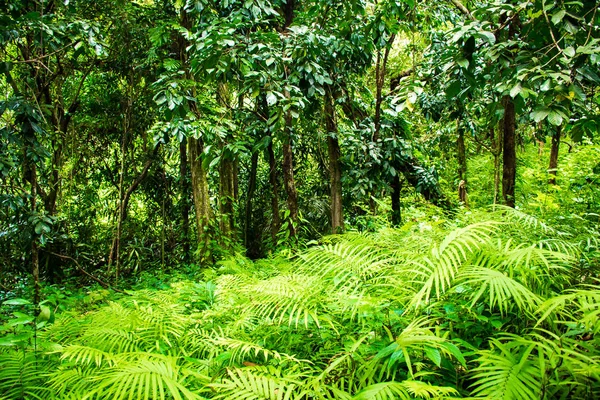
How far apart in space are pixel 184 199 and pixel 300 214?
2973 mm

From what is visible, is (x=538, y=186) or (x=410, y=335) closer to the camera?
(x=410, y=335)

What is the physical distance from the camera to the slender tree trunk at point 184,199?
21.9 feet

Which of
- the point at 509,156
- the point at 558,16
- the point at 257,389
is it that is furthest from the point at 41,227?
the point at 509,156

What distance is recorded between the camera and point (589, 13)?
5.65 ft

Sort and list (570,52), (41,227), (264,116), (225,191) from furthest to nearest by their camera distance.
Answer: (225,191)
(264,116)
(41,227)
(570,52)

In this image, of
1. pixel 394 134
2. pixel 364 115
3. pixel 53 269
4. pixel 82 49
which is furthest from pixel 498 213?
pixel 53 269

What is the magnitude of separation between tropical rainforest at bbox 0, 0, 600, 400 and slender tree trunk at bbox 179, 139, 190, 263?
6 centimetres

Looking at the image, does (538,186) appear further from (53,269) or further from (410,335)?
(53,269)

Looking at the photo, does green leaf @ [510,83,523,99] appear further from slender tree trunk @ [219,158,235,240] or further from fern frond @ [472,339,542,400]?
slender tree trunk @ [219,158,235,240]

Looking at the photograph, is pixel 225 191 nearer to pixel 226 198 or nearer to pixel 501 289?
pixel 226 198

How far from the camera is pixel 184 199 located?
6.85 meters

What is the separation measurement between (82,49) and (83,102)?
12.4 ft

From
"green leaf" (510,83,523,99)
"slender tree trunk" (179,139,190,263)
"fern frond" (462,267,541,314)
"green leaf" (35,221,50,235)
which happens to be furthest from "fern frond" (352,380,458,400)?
"slender tree trunk" (179,139,190,263)

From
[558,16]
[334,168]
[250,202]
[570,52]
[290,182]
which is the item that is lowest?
[250,202]
